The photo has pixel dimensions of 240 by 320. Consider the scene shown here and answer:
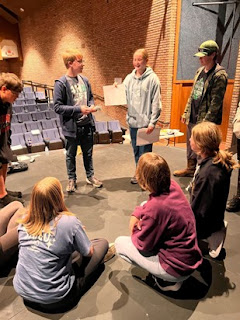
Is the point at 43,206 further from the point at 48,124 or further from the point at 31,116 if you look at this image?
the point at 31,116

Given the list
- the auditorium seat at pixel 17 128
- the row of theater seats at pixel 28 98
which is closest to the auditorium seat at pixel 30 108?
the row of theater seats at pixel 28 98

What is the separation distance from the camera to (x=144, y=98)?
262 cm

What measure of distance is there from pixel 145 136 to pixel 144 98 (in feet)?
1.26

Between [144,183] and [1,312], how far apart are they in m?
1.11

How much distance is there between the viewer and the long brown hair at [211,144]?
63.6 inches

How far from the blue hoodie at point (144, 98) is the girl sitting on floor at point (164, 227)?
1328 millimetres

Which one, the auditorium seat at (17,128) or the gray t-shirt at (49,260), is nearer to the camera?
the gray t-shirt at (49,260)

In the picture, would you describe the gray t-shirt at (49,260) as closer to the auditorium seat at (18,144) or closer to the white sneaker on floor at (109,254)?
the white sneaker on floor at (109,254)

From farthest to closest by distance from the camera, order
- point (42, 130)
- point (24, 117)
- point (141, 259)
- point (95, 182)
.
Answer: point (24, 117) < point (42, 130) < point (95, 182) < point (141, 259)

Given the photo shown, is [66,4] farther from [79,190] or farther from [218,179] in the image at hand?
[218,179]

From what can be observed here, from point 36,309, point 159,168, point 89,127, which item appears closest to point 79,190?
point 89,127

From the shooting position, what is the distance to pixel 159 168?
4.48 feet

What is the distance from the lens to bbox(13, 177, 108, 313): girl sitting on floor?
131 centimetres

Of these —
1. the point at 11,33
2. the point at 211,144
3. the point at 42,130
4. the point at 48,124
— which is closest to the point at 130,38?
the point at 48,124
